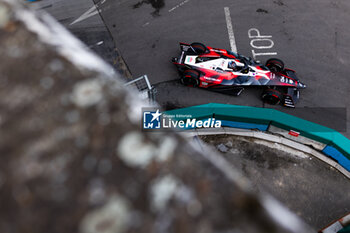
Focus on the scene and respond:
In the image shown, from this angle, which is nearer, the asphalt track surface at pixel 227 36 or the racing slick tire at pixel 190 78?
the racing slick tire at pixel 190 78

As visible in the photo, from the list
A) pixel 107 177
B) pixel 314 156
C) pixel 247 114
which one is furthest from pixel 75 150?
pixel 314 156

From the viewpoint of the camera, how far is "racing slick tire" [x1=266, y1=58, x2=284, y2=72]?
557 inches

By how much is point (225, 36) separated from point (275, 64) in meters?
3.64

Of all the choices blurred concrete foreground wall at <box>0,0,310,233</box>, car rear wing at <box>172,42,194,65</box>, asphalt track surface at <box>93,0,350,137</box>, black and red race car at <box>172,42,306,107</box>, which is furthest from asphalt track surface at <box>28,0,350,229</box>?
blurred concrete foreground wall at <box>0,0,310,233</box>

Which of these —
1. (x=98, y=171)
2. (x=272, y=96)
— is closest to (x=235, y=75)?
(x=272, y=96)

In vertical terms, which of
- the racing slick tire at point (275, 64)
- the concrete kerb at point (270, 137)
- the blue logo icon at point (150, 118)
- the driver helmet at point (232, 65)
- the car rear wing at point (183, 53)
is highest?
the blue logo icon at point (150, 118)

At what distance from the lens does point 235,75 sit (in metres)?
13.4

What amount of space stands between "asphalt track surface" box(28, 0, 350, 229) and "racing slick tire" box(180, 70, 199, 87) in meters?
0.46

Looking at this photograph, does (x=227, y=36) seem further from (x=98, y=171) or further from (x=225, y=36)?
(x=98, y=171)

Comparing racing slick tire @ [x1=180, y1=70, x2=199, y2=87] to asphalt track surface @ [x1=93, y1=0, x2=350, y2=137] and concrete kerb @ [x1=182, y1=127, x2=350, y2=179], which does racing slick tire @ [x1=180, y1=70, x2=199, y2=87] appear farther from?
concrete kerb @ [x1=182, y1=127, x2=350, y2=179]

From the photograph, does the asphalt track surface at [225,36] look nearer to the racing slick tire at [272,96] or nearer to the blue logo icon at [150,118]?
the racing slick tire at [272,96]

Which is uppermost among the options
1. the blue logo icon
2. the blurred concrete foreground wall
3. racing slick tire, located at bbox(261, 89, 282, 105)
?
the blurred concrete foreground wall

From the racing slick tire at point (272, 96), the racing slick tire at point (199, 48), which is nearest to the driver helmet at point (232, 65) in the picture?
the racing slick tire at point (199, 48)

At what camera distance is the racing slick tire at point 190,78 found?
1362 centimetres
